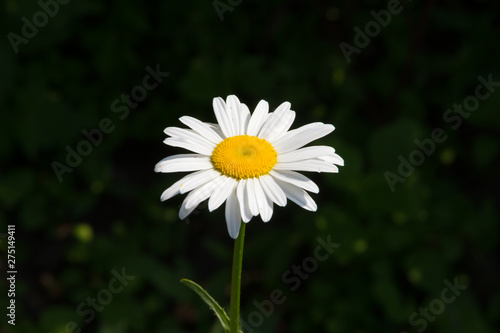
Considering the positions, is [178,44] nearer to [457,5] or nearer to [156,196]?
[156,196]

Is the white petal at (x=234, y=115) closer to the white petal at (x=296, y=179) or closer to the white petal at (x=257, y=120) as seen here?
the white petal at (x=257, y=120)

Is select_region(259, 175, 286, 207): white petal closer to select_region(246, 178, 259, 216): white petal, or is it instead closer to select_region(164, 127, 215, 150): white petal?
select_region(246, 178, 259, 216): white petal

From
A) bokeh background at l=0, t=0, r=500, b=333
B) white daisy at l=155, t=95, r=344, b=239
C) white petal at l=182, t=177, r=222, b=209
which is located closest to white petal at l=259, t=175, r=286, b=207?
white daisy at l=155, t=95, r=344, b=239

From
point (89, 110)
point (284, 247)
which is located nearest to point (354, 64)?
point (284, 247)

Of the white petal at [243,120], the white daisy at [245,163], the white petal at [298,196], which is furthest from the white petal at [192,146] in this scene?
the white petal at [298,196]

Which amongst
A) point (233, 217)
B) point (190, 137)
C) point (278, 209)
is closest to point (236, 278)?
point (233, 217)
